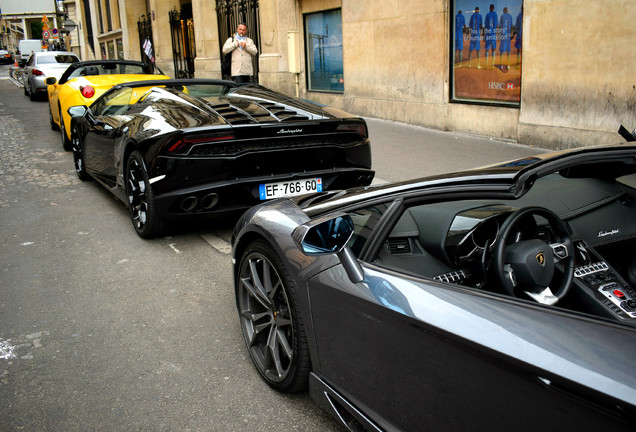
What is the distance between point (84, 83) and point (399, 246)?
368 inches

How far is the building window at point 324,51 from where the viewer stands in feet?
46.6

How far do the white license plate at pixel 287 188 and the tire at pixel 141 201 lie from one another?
93 centimetres

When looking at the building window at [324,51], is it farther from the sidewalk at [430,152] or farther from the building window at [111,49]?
the building window at [111,49]

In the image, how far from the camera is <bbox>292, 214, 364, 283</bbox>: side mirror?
2332 millimetres

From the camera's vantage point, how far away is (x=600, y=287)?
2.38m

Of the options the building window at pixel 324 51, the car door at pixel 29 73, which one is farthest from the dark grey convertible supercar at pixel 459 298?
the car door at pixel 29 73

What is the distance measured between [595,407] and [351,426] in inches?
47.0

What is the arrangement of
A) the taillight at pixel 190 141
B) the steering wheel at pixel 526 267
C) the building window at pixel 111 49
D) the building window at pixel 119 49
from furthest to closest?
1. the building window at pixel 111 49
2. the building window at pixel 119 49
3. the taillight at pixel 190 141
4. the steering wheel at pixel 526 267

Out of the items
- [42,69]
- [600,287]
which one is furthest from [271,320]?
[42,69]

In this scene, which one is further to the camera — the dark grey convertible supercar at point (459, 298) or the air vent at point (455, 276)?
the air vent at point (455, 276)

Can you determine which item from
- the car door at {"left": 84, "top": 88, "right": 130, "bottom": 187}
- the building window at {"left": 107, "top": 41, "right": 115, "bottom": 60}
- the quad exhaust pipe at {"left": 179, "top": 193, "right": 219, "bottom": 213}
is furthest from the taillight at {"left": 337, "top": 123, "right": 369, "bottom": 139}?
the building window at {"left": 107, "top": 41, "right": 115, "bottom": 60}

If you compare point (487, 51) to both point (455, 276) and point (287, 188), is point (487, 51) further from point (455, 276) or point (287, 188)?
point (455, 276)

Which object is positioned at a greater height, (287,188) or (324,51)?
(324,51)

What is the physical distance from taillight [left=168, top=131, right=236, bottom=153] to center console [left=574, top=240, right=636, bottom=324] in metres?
3.01
